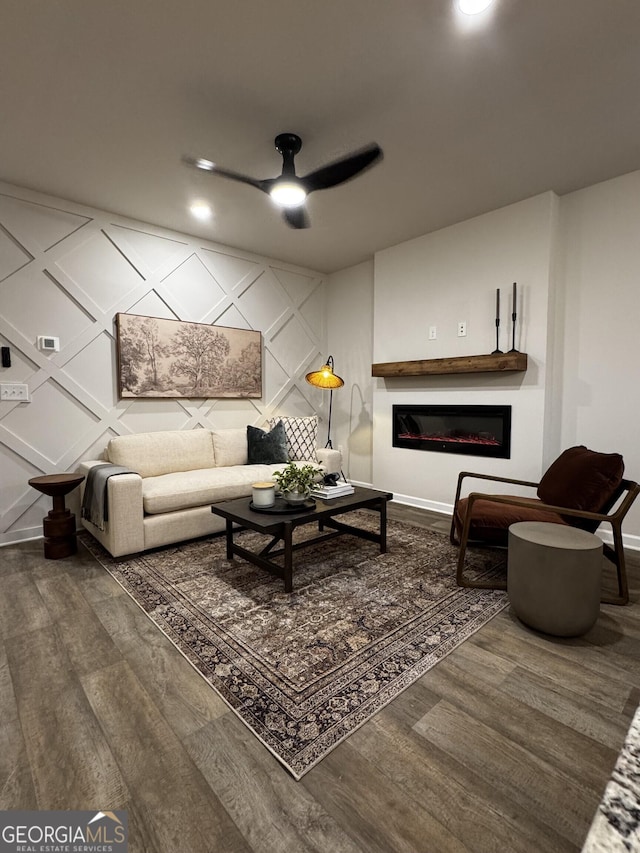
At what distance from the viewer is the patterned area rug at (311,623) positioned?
1.49 m

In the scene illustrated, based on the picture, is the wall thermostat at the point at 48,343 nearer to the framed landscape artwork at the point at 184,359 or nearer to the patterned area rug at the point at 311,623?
the framed landscape artwork at the point at 184,359

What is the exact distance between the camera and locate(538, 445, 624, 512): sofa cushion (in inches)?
89.8

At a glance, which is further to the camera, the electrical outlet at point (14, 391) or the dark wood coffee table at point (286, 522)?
the electrical outlet at point (14, 391)

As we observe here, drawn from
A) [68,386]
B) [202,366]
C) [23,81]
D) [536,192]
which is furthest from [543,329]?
[68,386]

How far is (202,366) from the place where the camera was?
4.18m

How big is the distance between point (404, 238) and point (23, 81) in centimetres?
320

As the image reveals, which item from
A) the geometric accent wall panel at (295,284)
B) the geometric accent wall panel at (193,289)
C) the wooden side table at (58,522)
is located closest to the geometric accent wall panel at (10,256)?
the geometric accent wall panel at (193,289)

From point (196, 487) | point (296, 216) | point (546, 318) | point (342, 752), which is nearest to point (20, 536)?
point (196, 487)

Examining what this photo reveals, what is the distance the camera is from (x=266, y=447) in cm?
410

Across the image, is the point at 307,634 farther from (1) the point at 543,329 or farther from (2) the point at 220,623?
(1) the point at 543,329

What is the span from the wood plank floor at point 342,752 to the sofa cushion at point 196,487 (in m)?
1.14

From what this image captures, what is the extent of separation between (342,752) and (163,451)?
285cm

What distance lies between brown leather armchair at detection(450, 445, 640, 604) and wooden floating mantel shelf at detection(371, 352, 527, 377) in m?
0.89

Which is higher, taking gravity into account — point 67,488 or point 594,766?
point 67,488
